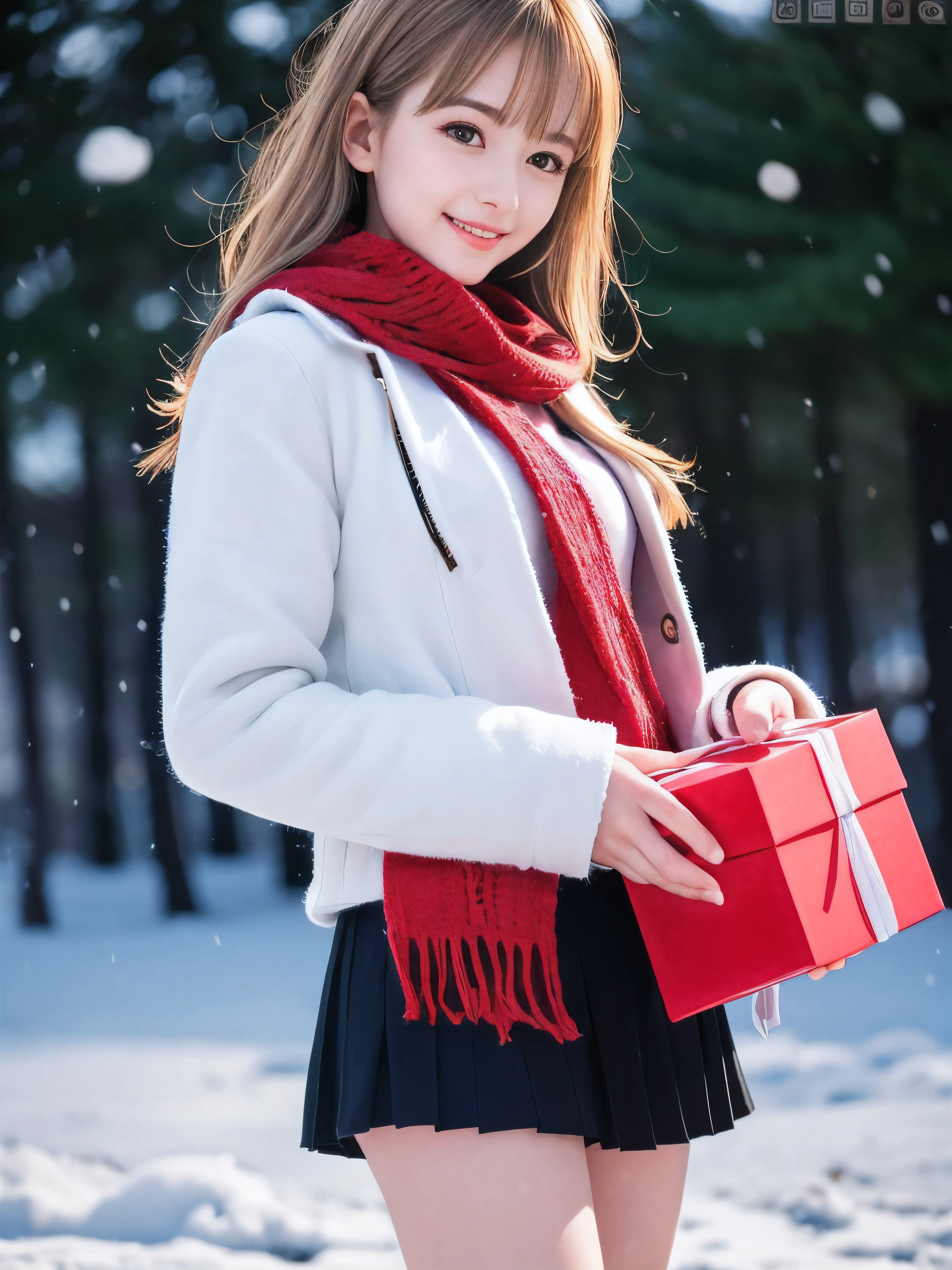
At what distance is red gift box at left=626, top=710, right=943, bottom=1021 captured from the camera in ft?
2.50

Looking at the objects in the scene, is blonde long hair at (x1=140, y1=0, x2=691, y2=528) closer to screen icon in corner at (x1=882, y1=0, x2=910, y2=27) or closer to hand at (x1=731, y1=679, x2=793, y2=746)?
hand at (x1=731, y1=679, x2=793, y2=746)

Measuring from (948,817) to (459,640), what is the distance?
134 inches

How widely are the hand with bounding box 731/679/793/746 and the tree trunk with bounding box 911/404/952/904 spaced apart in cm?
305

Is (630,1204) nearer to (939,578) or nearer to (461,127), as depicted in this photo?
(461,127)

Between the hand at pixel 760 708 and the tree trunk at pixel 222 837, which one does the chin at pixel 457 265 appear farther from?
the tree trunk at pixel 222 837

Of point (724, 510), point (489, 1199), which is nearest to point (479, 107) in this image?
point (489, 1199)

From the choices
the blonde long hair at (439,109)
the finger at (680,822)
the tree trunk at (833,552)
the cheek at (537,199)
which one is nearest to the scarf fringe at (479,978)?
the finger at (680,822)

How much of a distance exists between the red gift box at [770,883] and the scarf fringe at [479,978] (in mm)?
75

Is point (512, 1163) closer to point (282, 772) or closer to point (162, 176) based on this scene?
point (282, 772)

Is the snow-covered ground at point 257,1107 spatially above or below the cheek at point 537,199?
below

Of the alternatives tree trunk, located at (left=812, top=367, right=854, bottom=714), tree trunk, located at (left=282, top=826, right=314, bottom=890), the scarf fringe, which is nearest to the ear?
the scarf fringe

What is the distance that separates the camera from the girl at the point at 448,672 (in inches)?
30.0

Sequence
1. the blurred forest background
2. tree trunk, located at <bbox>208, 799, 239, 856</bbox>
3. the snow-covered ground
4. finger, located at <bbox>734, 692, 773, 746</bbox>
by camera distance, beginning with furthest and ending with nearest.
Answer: tree trunk, located at <bbox>208, 799, 239, 856</bbox> < the blurred forest background < the snow-covered ground < finger, located at <bbox>734, 692, 773, 746</bbox>

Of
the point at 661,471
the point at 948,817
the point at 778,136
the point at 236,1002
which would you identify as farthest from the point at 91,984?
the point at 778,136
